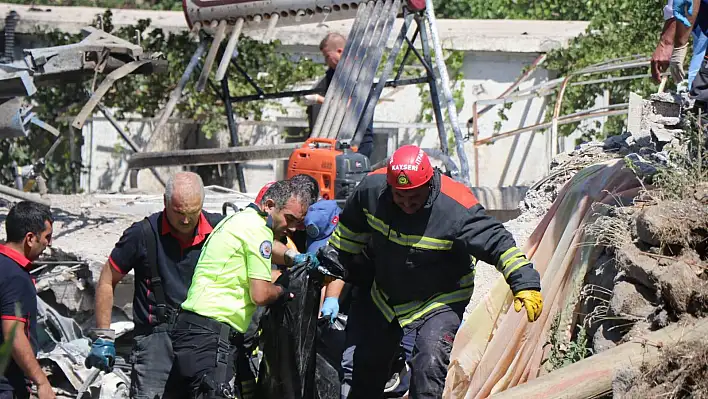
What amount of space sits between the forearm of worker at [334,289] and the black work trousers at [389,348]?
10.3 inches

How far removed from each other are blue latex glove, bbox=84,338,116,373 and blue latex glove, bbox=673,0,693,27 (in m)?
3.88

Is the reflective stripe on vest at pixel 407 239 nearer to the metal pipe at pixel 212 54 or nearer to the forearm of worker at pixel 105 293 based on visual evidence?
the forearm of worker at pixel 105 293

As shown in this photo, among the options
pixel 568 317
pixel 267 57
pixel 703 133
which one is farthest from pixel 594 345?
pixel 267 57

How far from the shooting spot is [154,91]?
1342 cm

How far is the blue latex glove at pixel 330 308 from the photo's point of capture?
19.8 feet

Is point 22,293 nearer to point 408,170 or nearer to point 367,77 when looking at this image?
point 408,170

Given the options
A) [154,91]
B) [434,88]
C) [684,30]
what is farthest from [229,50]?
[684,30]

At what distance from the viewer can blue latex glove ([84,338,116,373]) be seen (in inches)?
234

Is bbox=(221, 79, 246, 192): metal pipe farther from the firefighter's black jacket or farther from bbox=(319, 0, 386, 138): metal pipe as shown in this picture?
the firefighter's black jacket

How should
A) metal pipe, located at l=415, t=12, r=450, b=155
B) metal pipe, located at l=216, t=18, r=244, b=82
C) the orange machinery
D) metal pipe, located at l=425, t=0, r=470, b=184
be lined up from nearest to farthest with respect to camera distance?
the orange machinery
metal pipe, located at l=425, t=0, r=470, b=184
metal pipe, located at l=415, t=12, r=450, b=155
metal pipe, located at l=216, t=18, r=244, b=82

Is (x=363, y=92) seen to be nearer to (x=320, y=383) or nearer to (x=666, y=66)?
(x=666, y=66)

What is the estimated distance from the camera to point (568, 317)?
6.25 m

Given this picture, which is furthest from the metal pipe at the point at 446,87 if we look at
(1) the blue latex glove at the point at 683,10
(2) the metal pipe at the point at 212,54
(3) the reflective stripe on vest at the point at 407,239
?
(3) the reflective stripe on vest at the point at 407,239

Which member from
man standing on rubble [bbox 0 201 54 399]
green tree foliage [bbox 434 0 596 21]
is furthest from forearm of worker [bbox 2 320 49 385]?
green tree foliage [bbox 434 0 596 21]
